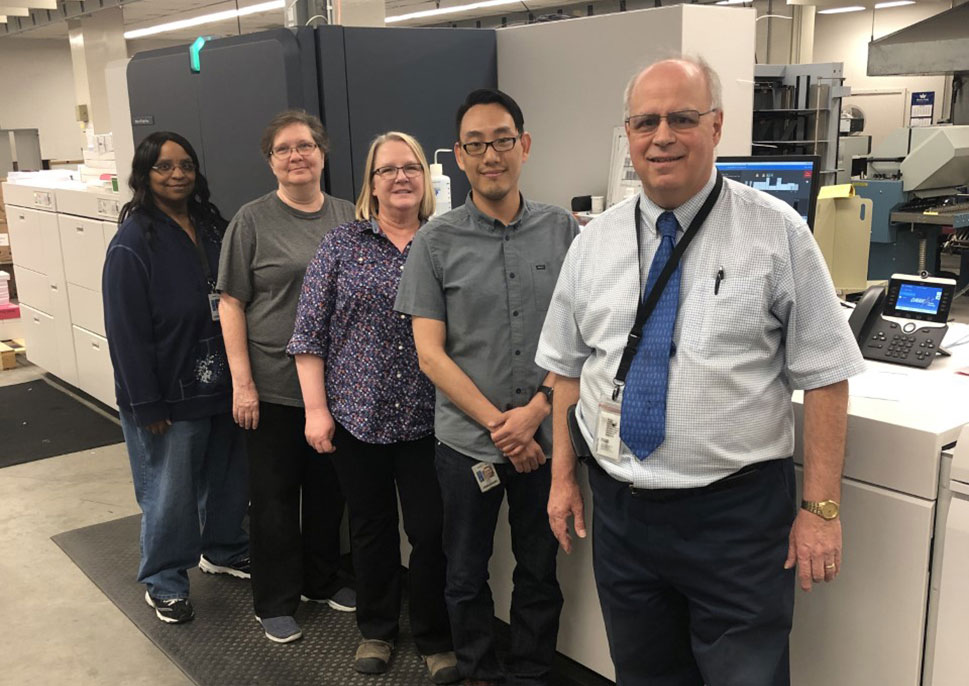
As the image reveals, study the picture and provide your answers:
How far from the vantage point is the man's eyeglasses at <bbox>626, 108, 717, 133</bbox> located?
55.2 inches

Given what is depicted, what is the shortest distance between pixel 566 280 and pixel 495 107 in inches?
18.6

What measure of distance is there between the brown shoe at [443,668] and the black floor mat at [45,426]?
2.72 m

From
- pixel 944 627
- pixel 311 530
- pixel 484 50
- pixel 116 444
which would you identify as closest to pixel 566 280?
pixel 944 627

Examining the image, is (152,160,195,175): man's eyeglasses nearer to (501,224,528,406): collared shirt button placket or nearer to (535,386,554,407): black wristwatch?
(501,224,528,406): collared shirt button placket

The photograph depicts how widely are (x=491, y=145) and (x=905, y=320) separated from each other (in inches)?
43.2

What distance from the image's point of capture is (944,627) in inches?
61.3

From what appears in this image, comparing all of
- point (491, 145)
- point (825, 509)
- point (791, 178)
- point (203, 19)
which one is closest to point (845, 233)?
point (791, 178)

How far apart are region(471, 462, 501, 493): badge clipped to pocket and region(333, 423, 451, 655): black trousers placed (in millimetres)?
245

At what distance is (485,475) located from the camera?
196 centimetres

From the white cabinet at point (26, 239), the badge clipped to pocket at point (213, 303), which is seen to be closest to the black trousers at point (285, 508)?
the badge clipped to pocket at point (213, 303)

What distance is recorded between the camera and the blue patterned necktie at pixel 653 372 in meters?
1.43

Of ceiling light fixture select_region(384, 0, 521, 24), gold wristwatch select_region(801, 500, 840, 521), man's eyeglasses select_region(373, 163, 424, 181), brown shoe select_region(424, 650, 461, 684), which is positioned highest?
ceiling light fixture select_region(384, 0, 521, 24)

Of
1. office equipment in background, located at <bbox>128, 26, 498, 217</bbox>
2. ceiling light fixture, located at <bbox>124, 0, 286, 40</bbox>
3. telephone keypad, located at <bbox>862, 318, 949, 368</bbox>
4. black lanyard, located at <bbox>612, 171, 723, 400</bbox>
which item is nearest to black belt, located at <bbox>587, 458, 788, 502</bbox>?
black lanyard, located at <bbox>612, 171, 723, 400</bbox>

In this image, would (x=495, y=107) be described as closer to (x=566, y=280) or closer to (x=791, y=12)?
(x=566, y=280)
